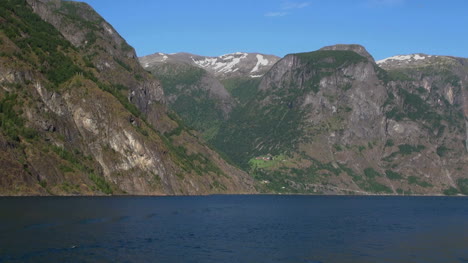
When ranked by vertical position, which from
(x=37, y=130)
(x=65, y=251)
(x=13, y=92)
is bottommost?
(x=65, y=251)

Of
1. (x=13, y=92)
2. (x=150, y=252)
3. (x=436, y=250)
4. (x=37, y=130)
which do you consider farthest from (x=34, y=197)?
(x=436, y=250)

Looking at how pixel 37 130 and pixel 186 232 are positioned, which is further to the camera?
pixel 37 130

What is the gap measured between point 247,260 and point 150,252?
14.0 metres

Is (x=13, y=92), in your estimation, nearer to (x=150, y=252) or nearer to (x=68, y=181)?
(x=68, y=181)

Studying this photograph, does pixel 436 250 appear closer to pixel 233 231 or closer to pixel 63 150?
pixel 233 231

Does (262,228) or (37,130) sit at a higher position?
(37,130)

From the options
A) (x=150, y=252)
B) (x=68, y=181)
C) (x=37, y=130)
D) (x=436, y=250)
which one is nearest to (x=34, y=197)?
(x=68, y=181)

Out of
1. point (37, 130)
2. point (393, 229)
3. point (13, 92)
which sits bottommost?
point (393, 229)

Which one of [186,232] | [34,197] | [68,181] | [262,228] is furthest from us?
[68,181]

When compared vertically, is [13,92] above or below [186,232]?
above

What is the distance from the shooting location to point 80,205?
6024 inches

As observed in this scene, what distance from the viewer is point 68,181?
188875 millimetres

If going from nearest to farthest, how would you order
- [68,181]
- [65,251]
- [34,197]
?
[65,251] < [34,197] < [68,181]

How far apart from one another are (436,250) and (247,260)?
33937 mm
